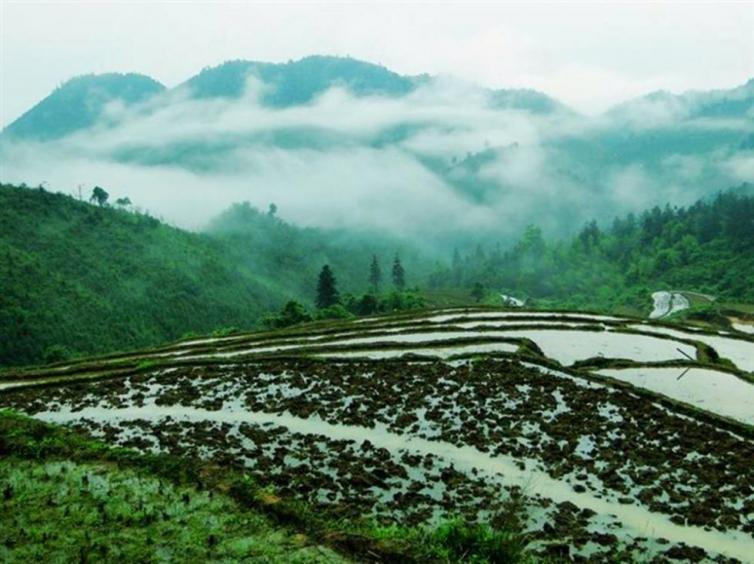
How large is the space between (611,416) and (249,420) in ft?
36.6

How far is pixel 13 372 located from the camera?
Answer: 32.0 metres

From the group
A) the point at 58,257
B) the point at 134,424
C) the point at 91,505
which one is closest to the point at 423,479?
the point at 91,505

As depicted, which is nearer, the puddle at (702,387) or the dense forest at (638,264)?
the puddle at (702,387)

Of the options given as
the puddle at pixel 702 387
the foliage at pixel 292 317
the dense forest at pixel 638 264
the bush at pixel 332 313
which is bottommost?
the dense forest at pixel 638 264

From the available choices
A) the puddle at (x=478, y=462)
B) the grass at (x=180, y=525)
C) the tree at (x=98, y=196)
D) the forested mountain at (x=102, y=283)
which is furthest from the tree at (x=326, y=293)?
the tree at (x=98, y=196)

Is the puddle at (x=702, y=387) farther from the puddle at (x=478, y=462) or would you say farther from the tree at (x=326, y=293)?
the tree at (x=326, y=293)

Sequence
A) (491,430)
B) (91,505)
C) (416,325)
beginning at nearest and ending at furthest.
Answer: (91,505) → (491,430) → (416,325)

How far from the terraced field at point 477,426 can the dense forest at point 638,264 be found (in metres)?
97.7

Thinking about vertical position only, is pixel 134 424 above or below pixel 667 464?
above

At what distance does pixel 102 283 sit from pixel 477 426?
10711cm

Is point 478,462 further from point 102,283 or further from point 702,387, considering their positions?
point 102,283

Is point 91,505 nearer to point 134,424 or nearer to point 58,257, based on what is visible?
point 134,424

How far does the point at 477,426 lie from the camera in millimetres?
17938

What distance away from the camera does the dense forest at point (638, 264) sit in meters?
128
